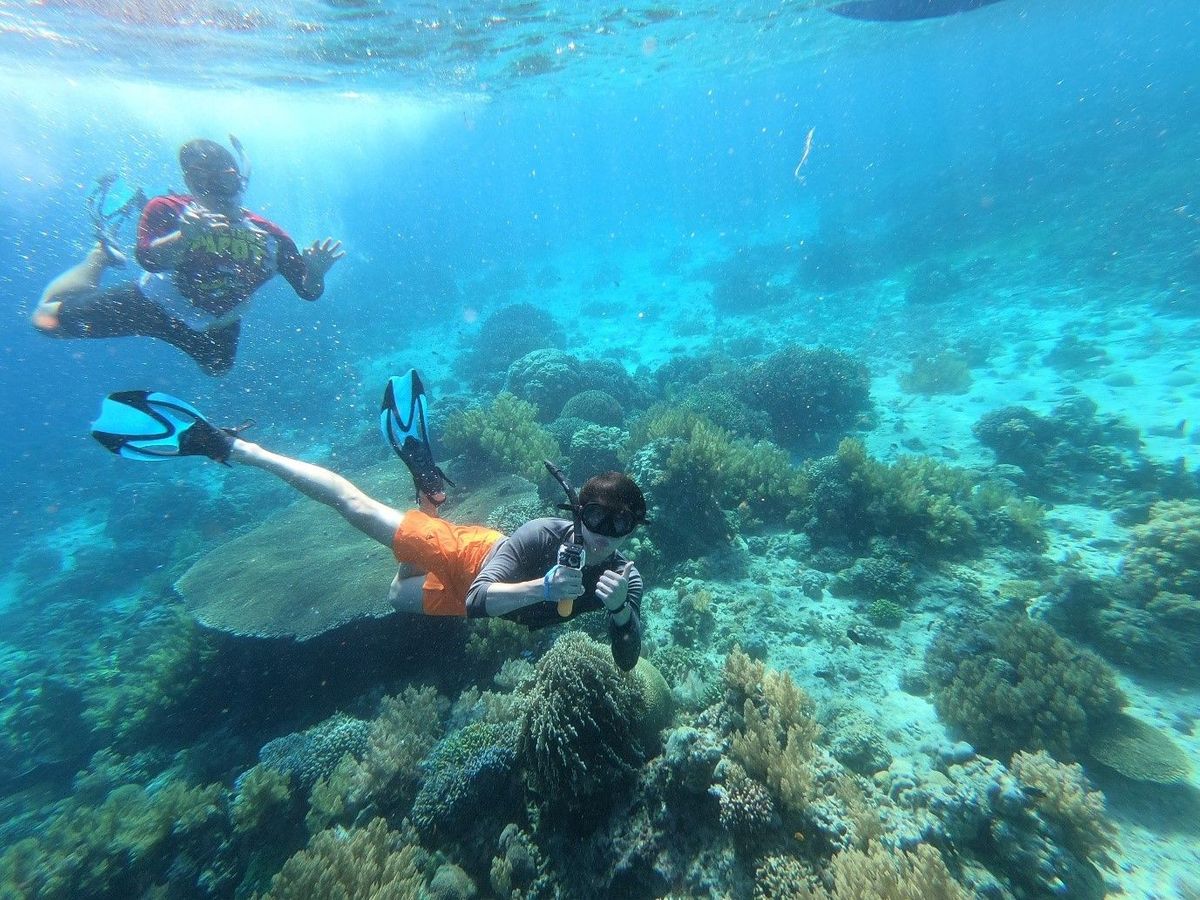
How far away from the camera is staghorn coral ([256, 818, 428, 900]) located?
10.6ft

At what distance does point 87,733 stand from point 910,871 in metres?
11.9

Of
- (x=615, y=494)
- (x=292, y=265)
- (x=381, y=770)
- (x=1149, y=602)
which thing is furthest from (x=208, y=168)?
(x=1149, y=602)

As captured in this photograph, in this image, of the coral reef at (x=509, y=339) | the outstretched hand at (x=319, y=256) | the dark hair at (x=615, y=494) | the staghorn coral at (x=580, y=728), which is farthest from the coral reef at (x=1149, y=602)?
the coral reef at (x=509, y=339)

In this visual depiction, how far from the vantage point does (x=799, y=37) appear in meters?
31.0

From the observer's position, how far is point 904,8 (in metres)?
17.1

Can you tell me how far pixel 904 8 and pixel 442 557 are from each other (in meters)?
24.9

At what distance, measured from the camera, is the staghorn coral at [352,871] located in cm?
324

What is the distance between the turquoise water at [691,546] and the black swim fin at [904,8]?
744cm

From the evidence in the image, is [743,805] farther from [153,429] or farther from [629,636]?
[153,429]

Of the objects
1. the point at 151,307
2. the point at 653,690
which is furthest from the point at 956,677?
the point at 151,307

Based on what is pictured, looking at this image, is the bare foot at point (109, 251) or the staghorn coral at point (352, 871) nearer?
the staghorn coral at point (352, 871)

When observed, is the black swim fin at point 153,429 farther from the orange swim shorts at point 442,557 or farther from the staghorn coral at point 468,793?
the staghorn coral at point 468,793

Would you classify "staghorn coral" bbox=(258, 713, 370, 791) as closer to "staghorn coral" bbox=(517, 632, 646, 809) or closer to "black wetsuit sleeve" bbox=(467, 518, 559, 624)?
"staghorn coral" bbox=(517, 632, 646, 809)

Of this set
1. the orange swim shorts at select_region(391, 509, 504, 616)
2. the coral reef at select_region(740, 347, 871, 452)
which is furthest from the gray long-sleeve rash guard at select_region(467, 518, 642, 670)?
the coral reef at select_region(740, 347, 871, 452)
